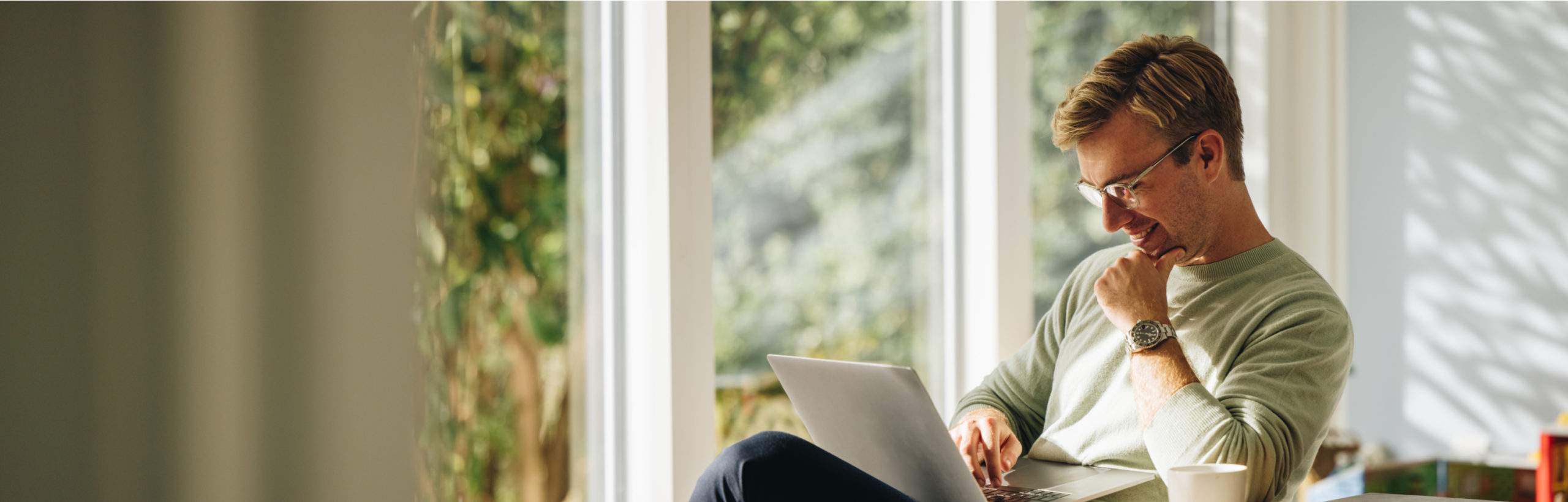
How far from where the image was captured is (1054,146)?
2.55 metres

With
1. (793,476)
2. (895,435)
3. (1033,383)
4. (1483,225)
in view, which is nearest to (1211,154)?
(1033,383)

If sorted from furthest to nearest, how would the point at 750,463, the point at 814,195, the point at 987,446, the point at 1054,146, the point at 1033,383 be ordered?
1. the point at 1054,146
2. the point at 814,195
3. the point at 1033,383
4. the point at 987,446
5. the point at 750,463

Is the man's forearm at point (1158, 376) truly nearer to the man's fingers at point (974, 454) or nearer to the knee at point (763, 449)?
the man's fingers at point (974, 454)

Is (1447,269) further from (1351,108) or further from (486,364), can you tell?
(486,364)

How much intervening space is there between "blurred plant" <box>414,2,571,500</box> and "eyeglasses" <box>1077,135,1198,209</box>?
0.85 metres

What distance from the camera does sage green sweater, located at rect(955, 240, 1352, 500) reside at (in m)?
1.18

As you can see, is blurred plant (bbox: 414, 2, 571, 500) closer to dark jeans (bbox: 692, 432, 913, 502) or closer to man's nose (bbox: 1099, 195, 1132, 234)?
dark jeans (bbox: 692, 432, 913, 502)

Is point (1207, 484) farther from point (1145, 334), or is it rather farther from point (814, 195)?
point (814, 195)

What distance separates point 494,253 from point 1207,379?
40.8 inches

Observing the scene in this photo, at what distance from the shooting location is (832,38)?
7.25ft

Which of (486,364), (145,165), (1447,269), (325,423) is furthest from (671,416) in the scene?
(1447,269)

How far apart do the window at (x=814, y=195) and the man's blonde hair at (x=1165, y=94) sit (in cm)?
77

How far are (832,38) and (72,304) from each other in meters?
1.40

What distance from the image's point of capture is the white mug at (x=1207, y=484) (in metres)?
0.98
